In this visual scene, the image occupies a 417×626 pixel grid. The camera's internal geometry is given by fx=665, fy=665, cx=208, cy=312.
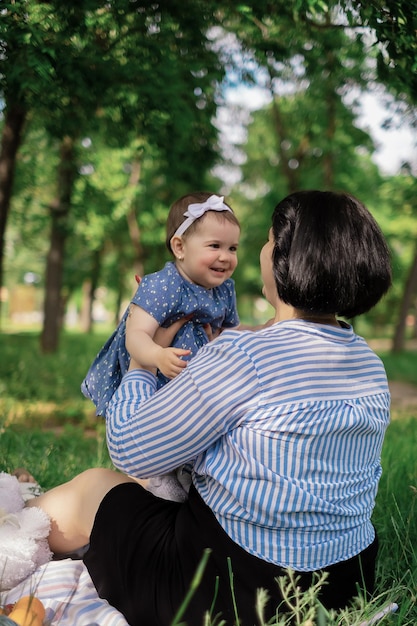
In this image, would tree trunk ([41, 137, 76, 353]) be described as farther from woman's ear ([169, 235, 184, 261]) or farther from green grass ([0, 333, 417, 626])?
woman's ear ([169, 235, 184, 261])

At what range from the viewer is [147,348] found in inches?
91.5

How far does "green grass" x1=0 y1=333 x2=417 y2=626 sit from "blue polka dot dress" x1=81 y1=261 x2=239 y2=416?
3.00 feet

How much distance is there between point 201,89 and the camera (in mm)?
5574

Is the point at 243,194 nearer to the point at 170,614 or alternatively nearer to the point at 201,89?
the point at 201,89

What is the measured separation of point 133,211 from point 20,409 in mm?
9216

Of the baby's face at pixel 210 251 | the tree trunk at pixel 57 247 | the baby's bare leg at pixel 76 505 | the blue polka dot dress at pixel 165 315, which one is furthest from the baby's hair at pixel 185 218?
the tree trunk at pixel 57 247

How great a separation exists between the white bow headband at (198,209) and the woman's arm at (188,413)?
0.95 m

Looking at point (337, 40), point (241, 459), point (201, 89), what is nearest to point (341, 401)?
point (241, 459)

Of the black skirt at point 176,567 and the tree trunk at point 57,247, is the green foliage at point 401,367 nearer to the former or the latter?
the tree trunk at point 57,247

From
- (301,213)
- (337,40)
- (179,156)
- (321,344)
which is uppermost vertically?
(337,40)

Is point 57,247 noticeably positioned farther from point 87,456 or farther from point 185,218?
point 185,218

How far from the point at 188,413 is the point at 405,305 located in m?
16.1

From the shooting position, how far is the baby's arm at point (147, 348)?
7.11 feet

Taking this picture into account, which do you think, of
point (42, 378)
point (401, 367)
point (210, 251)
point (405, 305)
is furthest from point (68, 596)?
point (405, 305)
